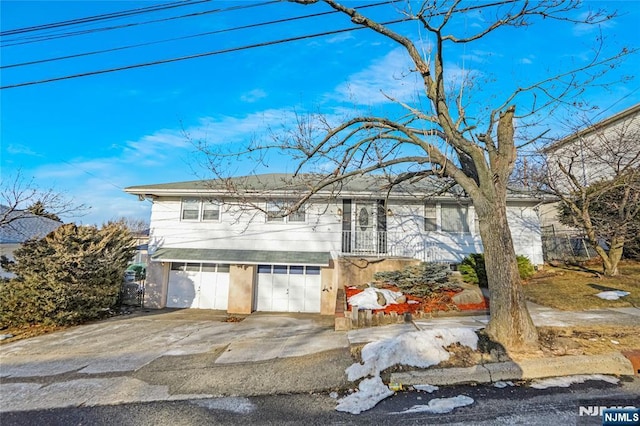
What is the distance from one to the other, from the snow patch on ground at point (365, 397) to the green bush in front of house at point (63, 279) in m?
9.91

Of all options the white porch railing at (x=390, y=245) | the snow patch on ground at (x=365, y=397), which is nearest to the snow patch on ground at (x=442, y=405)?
the snow patch on ground at (x=365, y=397)

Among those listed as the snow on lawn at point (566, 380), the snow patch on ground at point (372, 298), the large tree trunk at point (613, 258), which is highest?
the large tree trunk at point (613, 258)

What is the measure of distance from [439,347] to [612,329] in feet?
12.4

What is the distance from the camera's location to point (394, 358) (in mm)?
4895

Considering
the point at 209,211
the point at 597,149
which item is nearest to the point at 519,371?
the point at 209,211

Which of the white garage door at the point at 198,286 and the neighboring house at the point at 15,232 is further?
the white garage door at the point at 198,286

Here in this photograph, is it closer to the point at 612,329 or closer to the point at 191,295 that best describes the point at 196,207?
the point at 191,295

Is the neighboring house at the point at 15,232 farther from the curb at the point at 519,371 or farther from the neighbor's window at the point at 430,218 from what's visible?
the neighbor's window at the point at 430,218

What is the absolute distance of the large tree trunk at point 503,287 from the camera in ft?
16.8

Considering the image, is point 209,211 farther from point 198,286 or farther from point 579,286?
point 579,286

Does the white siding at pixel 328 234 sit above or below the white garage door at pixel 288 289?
above

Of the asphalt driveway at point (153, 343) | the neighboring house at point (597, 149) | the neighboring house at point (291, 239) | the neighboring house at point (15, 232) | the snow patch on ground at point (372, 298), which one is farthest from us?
the neighboring house at point (291, 239)

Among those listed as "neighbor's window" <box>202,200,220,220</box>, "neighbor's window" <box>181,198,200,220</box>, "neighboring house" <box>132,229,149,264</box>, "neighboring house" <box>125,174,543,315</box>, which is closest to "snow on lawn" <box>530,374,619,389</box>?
"neighboring house" <box>125,174,543,315</box>

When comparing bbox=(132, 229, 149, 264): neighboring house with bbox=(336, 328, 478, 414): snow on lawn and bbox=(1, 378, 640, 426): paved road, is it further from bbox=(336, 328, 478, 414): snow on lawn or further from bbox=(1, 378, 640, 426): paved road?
bbox=(336, 328, 478, 414): snow on lawn
